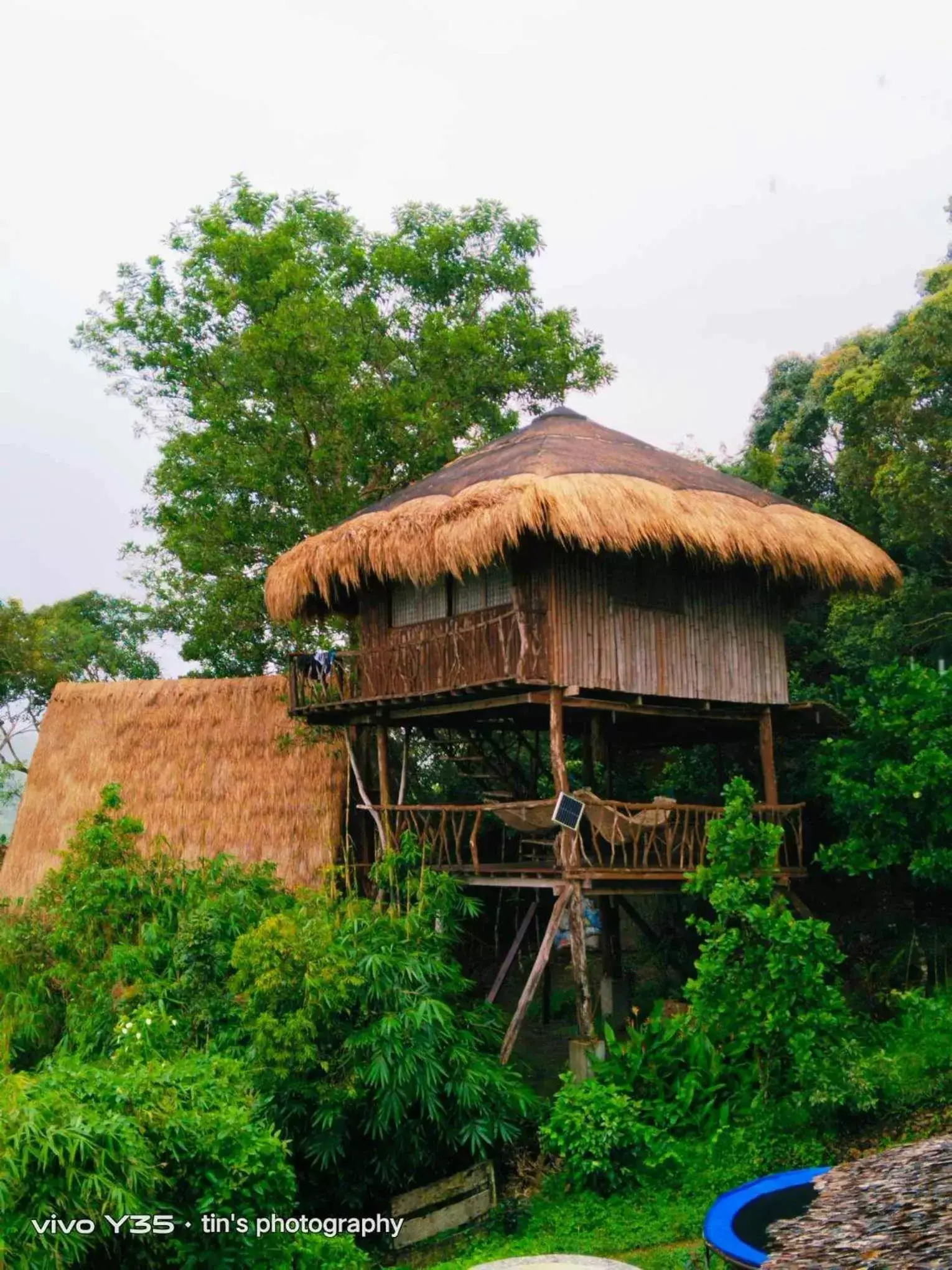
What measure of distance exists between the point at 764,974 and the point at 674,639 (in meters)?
3.63

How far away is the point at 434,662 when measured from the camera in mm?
11867

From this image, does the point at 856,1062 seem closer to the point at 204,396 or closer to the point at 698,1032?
the point at 698,1032

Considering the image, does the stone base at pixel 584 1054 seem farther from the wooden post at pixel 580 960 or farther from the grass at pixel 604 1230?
the grass at pixel 604 1230

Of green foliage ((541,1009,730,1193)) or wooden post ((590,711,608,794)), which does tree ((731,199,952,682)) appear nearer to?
wooden post ((590,711,608,794))

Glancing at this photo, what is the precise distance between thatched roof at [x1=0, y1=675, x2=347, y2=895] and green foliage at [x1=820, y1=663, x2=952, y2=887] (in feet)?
16.9

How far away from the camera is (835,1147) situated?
8891mm

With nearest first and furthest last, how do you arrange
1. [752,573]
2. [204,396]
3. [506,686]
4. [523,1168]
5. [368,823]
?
[523,1168], [506,686], [752,573], [368,823], [204,396]

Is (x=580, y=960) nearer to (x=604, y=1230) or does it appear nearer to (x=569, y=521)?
(x=604, y=1230)

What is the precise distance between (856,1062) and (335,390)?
9.11 metres

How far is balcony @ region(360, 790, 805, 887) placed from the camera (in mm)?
10672

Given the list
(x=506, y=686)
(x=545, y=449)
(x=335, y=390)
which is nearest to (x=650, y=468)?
(x=545, y=449)

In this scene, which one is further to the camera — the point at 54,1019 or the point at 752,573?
the point at 752,573

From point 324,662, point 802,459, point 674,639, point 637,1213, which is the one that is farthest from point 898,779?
point 802,459

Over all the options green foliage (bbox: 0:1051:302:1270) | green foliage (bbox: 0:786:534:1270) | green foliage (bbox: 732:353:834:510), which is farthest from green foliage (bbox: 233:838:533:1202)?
green foliage (bbox: 732:353:834:510)
